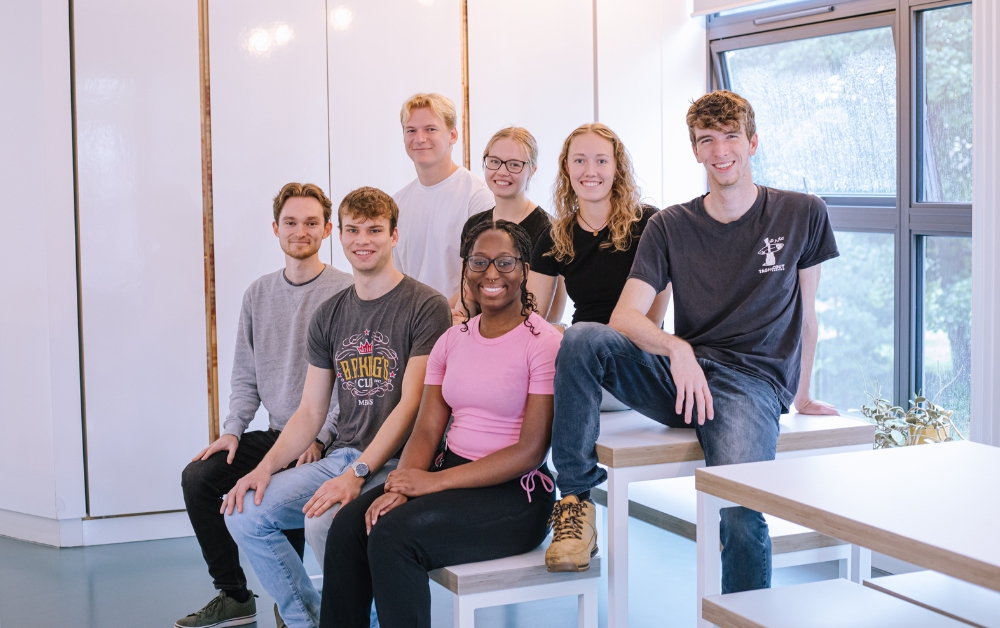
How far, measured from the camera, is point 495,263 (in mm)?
2328

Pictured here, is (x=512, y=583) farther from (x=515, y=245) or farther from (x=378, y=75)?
(x=378, y=75)

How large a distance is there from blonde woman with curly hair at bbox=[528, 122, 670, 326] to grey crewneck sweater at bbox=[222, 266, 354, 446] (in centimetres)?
63

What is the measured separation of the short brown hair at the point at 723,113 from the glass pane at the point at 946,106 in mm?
1557

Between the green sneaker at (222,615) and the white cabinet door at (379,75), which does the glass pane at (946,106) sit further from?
the green sneaker at (222,615)

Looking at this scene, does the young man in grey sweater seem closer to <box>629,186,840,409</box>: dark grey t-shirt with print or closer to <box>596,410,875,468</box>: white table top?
<box>596,410,875,468</box>: white table top

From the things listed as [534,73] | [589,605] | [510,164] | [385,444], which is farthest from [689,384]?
[534,73]

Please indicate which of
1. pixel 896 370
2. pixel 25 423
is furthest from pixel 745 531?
pixel 25 423

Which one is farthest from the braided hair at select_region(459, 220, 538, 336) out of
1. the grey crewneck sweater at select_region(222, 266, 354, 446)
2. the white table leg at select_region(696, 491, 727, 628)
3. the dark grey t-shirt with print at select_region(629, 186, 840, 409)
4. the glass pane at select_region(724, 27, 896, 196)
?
the glass pane at select_region(724, 27, 896, 196)

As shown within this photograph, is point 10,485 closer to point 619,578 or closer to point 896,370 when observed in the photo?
point 619,578

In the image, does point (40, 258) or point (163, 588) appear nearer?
point (163, 588)

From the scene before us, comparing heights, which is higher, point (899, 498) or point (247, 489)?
point (899, 498)

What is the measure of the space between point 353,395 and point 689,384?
0.91m

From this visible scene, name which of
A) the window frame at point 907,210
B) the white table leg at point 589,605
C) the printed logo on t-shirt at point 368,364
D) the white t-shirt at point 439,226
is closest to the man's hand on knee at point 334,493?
the printed logo on t-shirt at point 368,364

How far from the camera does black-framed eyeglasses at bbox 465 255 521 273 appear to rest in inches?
91.5
